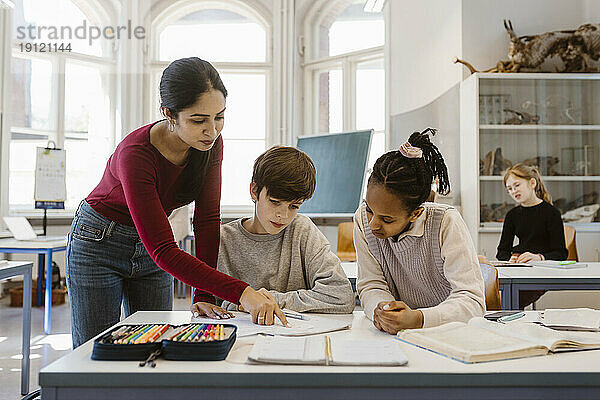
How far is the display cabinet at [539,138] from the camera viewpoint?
4.52 metres

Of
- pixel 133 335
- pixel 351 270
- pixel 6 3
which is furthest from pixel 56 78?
pixel 133 335

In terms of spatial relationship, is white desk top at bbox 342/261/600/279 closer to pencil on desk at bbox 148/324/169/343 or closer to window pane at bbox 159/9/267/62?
pencil on desk at bbox 148/324/169/343

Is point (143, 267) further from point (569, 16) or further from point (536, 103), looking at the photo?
point (569, 16)

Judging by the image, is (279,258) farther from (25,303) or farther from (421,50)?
(421,50)

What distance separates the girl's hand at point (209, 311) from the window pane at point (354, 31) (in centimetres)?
504

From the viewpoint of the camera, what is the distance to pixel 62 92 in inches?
237

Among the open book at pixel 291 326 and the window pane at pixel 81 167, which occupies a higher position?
the window pane at pixel 81 167

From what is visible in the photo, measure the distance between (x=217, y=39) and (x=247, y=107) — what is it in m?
0.80

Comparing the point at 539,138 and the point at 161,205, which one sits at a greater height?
the point at 539,138

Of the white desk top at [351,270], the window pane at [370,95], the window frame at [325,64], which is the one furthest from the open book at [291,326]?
the window pane at [370,95]

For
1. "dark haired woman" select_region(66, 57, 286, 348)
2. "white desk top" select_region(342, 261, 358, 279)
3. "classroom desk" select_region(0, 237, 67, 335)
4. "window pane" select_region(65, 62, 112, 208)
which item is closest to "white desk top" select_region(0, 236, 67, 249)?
"classroom desk" select_region(0, 237, 67, 335)

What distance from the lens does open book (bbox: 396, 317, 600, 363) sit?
3.36ft

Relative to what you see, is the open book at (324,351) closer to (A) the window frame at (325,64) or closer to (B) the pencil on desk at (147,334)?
(B) the pencil on desk at (147,334)

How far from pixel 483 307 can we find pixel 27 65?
5.48 m
